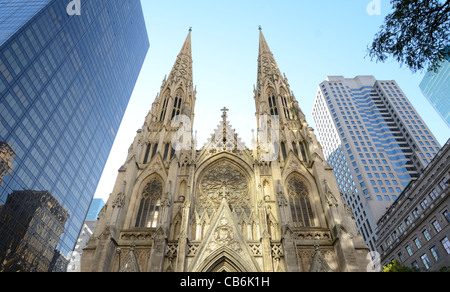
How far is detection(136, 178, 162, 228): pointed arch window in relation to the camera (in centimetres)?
2374

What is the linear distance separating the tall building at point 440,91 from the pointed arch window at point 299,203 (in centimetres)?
4632

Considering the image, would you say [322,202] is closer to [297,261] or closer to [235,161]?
[297,261]

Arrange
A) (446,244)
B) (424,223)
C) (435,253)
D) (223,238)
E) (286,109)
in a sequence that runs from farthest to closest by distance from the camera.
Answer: (286,109)
(424,223)
(435,253)
(446,244)
(223,238)

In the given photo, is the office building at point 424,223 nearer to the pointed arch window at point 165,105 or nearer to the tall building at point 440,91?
the tall building at point 440,91

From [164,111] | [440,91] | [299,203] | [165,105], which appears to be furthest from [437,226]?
[440,91]

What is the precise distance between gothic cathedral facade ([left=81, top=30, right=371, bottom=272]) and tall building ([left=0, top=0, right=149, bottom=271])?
18.5 metres

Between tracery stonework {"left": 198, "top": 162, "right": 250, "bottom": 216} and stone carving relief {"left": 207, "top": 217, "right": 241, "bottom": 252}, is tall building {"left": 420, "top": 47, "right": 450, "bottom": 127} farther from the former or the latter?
stone carving relief {"left": 207, "top": 217, "right": 241, "bottom": 252}

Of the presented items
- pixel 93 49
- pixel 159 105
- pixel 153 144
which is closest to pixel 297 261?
pixel 153 144

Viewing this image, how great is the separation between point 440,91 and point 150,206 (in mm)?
64894

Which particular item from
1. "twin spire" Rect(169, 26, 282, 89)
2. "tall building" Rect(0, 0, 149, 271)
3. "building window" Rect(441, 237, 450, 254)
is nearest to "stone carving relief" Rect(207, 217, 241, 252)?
"building window" Rect(441, 237, 450, 254)

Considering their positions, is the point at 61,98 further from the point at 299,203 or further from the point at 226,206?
the point at 299,203

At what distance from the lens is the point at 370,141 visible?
229 feet

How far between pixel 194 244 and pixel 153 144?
13.1m
